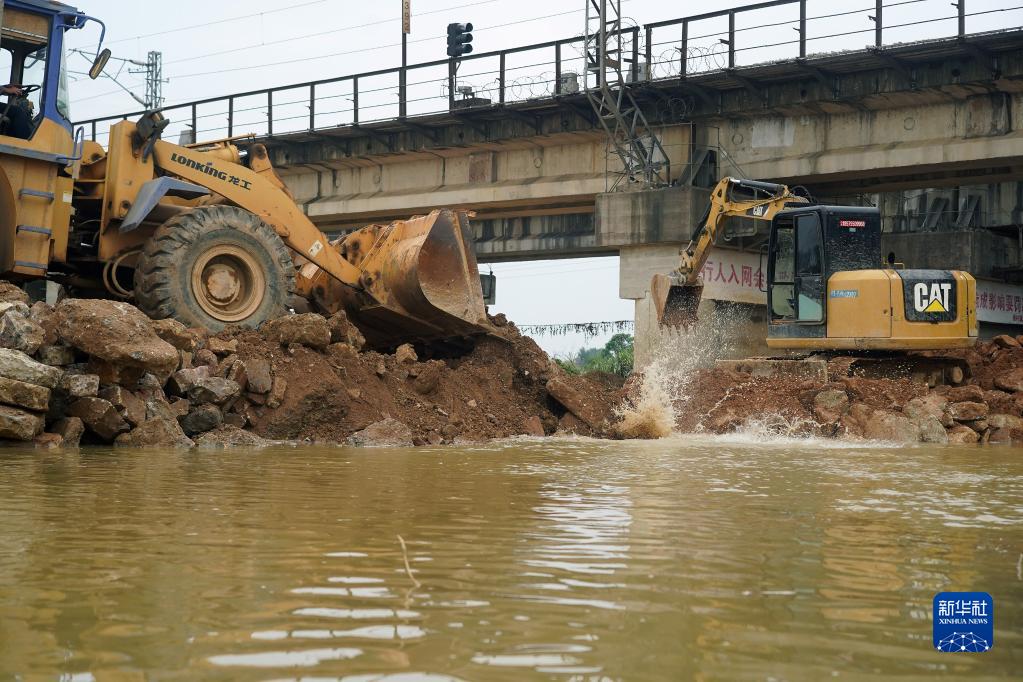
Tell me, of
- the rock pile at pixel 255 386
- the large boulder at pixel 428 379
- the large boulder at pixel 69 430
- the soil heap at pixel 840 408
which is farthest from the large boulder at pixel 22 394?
the soil heap at pixel 840 408

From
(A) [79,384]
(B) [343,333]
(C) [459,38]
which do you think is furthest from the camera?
(C) [459,38]

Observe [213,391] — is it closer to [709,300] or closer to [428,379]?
[428,379]

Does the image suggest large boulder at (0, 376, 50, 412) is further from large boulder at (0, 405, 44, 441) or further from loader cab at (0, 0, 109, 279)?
loader cab at (0, 0, 109, 279)

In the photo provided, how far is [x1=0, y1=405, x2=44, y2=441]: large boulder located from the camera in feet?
36.9

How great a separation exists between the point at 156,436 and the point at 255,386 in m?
1.78

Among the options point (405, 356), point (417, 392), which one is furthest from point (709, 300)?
point (417, 392)

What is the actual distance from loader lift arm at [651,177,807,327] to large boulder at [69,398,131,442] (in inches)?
457

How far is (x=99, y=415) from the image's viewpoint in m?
12.1

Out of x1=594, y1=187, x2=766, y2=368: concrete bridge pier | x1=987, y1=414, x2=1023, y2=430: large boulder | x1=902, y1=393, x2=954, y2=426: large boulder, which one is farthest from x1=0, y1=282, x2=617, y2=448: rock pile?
x1=594, y1=187, x2=766, y2=368: concrete bridge pier

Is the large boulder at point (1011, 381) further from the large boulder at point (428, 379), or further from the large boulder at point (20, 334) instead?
the large boulder at point (20, 334)

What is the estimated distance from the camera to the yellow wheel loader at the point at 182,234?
14344 millimetres

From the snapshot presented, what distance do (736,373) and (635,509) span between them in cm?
1272

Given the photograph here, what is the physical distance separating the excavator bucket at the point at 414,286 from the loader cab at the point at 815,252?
19.3 feet

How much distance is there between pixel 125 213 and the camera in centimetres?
1541
